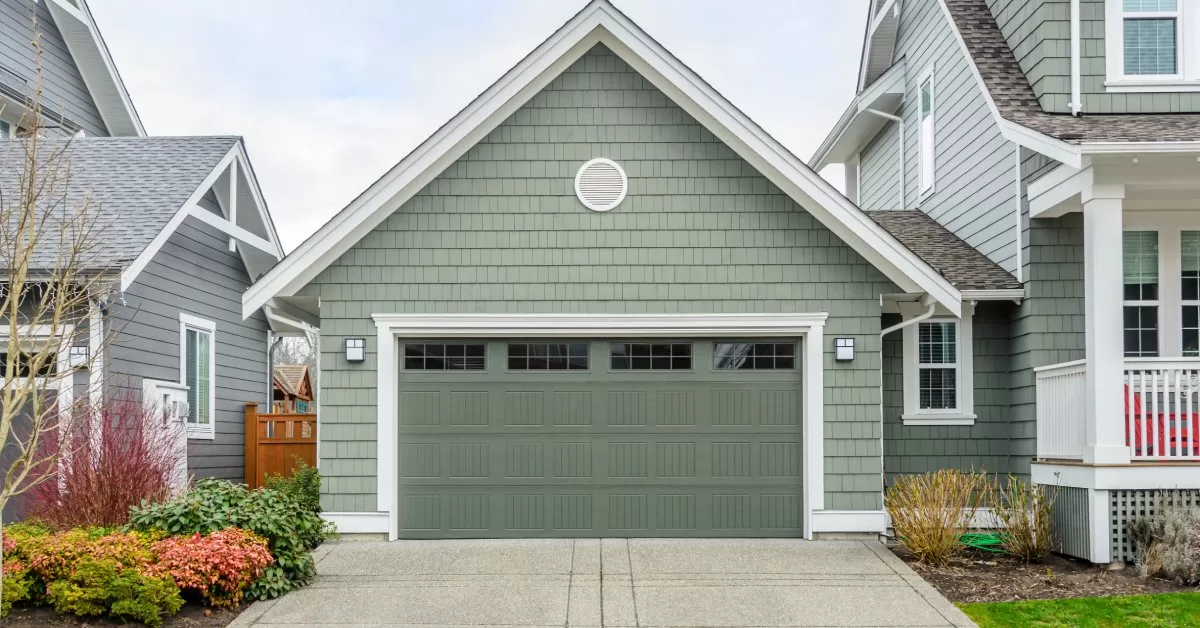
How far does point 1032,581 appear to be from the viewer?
31.3 feet

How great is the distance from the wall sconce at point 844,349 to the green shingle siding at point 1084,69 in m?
3.26

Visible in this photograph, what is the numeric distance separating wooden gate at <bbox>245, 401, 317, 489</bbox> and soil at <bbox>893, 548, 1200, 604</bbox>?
8.18 metres

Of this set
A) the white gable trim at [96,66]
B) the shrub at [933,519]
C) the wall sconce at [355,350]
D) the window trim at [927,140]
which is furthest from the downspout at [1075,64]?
the white gable trim at [96,66]

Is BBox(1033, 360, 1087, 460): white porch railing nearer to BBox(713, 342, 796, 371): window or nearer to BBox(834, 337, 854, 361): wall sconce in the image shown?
BBox(834, 337, 854, 361): wall sconce

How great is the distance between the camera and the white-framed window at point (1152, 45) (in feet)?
37.7

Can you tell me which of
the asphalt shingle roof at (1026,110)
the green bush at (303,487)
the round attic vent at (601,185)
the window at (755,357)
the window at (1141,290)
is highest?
the asphalt shingle roof at (1026,110)

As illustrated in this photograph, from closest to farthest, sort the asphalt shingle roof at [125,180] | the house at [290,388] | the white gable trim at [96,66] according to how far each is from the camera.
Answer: the asphalt shingle roof at [125,180], the white gable trim at [96,66], the house at [290,388]

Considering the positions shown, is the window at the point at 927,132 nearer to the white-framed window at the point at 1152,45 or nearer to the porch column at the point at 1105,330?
the white-framed window at the point at 1152,45

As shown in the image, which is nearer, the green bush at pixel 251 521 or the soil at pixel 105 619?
the soil at pixel 105 619

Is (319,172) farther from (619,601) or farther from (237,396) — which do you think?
(619,601)

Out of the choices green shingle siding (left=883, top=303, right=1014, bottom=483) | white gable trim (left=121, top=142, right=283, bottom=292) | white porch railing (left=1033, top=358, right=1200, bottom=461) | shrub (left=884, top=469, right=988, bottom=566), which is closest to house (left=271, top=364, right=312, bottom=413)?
white gable trim (left=121, top=142, right=283, bottom=292)

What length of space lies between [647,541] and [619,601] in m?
2.36

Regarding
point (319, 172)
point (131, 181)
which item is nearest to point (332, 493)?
point (131, 181)

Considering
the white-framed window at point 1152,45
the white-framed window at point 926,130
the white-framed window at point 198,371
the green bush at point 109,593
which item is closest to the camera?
the green bush at point 109,593
